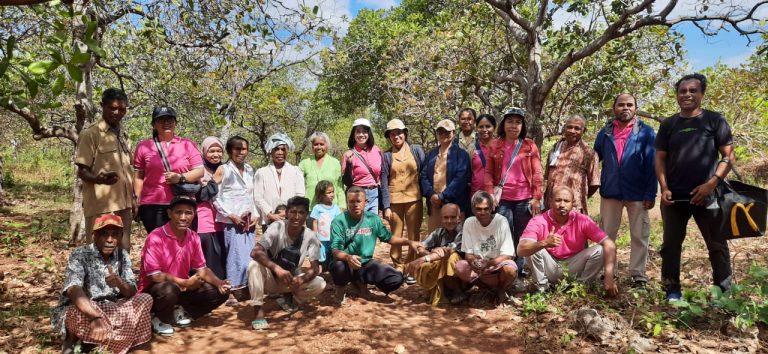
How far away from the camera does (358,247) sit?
205 inches

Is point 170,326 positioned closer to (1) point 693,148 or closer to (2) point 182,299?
(2) point 182,299

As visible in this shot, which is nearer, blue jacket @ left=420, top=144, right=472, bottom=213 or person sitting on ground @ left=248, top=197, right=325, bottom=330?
person sitting on ground @ left=248, top=197, right=325, bottom=330

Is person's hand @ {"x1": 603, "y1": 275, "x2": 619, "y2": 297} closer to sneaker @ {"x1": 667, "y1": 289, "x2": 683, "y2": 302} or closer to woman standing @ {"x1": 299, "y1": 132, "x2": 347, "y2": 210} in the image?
sneaker @ {"x1": 667, "y1": 289, "x2": 683, "y2": 302}

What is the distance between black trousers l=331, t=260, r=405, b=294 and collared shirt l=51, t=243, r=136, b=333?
192cm

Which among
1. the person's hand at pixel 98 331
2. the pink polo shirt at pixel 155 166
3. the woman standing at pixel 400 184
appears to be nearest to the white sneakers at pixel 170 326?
the person's hand at pixel 98 331

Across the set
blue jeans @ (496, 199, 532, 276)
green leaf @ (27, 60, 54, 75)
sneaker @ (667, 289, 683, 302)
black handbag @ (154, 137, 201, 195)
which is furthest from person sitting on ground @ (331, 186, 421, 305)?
green leaf @ (27, 60, 54, 75)

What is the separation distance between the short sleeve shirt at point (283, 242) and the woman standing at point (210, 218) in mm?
633

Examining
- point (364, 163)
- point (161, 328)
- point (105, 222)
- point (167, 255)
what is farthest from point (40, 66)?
point (364, 163)

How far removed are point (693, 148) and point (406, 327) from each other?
2.97m

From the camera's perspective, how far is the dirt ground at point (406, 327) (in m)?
3.77

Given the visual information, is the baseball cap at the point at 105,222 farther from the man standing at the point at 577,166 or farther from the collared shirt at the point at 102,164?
the man standing at the point at 577,166

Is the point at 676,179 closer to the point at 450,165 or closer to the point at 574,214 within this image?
the point at 574,214

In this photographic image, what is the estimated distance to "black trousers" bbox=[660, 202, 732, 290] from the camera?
4121 millimetres

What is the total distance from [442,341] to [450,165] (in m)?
2.18
